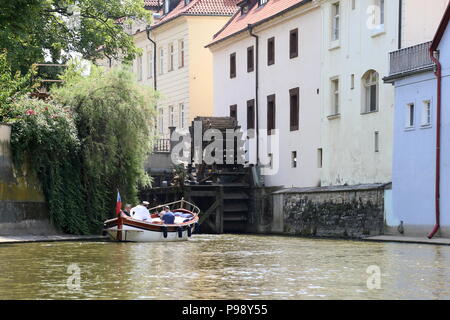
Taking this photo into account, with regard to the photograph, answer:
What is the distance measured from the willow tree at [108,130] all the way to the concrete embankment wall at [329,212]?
749 cm

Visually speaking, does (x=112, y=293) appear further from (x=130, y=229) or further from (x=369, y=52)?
(x=369, y=52)

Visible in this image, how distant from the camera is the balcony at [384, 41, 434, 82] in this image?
1630 inches

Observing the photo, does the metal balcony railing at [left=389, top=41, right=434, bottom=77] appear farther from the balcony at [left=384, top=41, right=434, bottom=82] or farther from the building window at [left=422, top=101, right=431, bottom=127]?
the building window at [left=422, top=101, right=431, bottom=127]

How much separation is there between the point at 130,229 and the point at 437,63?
11.6 metres

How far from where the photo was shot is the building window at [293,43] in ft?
177

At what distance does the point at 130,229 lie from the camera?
41.7m

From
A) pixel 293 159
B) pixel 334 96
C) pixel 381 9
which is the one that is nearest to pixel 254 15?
pixel 293 159

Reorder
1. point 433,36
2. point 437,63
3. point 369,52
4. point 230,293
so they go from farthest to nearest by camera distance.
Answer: point 369,52 < point 433,36 < point 437,63 < point 230,293

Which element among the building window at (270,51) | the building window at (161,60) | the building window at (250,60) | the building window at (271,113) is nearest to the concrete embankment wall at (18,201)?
the building window at (271,113)

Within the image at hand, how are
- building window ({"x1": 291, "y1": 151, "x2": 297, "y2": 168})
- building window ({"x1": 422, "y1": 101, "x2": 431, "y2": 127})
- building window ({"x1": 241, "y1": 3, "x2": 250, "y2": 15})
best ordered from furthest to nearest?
building window ({"x1": 241, "y1": 3, "x2": 250, "y2": 15}) → building window ({"x1": 291, "y1": 151, "x2": 297, "y2": 168}) → building window ({"x1": 422, "y1": 101, "x2": 431, "y2": 127})

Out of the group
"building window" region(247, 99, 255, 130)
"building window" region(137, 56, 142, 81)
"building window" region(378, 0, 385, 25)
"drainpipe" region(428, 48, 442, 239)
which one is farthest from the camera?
"building window" region(137, 56, 142, 81)

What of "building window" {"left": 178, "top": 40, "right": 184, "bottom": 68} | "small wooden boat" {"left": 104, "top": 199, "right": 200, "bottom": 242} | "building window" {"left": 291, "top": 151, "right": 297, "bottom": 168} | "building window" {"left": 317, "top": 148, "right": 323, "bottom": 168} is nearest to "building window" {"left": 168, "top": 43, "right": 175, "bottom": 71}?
"building window" {"left": 178, "top": 40, "right": 184, "bottom": 68}

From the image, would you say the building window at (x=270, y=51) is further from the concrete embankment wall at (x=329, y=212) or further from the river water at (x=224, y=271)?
the river water at (x=224, y=271)
